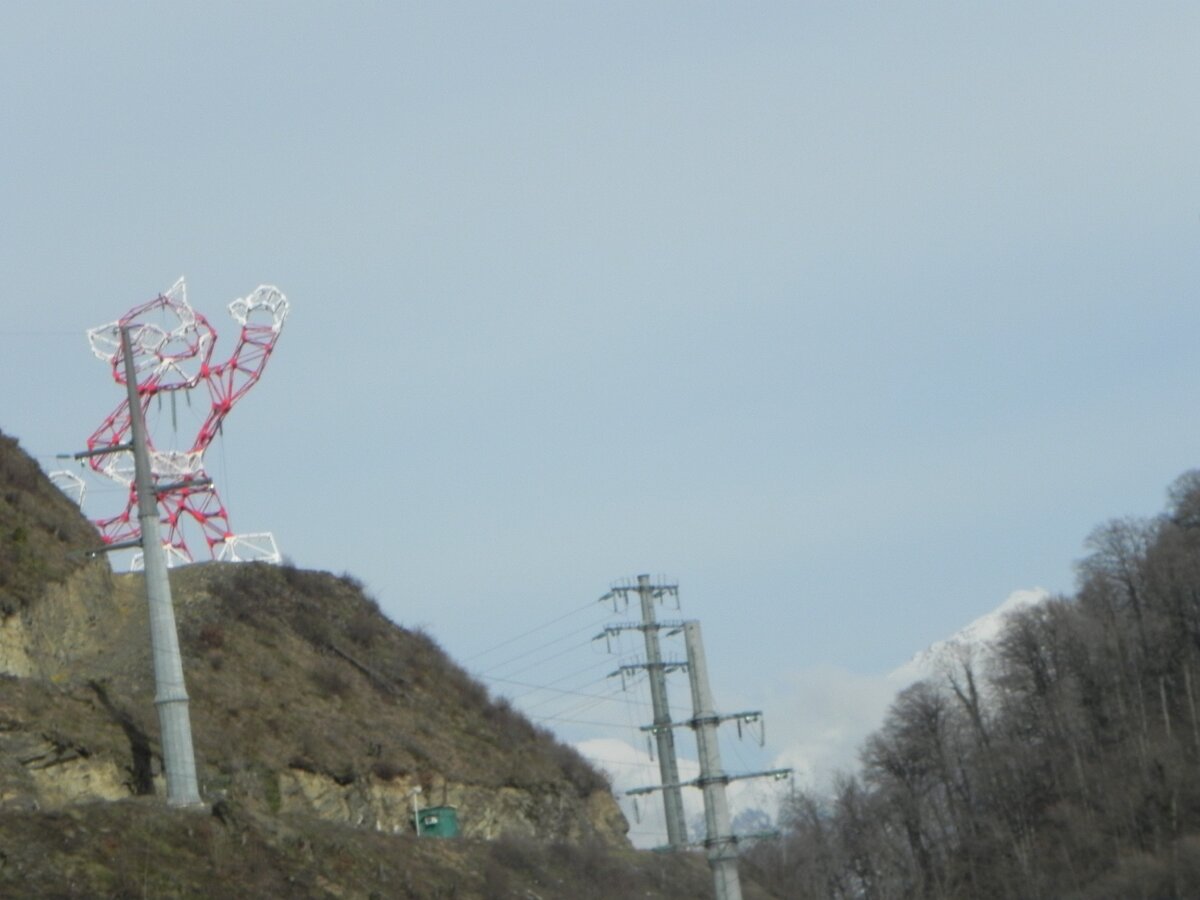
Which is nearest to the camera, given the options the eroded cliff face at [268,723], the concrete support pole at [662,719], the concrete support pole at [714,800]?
the eroded cliff face at [268,723]

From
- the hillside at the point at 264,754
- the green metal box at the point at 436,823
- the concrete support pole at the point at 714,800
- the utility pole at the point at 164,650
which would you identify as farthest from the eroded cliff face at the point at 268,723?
the concrete support pole at the point at 714,800

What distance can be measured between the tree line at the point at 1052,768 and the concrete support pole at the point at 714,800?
3531 cm

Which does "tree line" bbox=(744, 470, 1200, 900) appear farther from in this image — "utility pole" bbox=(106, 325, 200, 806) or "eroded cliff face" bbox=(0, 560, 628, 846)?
"utility pole" bbox=(106, 325, 200, 806)

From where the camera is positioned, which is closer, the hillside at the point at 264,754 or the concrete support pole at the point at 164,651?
the hillside at the point at 264,754

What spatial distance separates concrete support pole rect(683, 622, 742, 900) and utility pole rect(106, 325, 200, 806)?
13.1 meters

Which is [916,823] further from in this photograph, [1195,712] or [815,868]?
[1195,712]

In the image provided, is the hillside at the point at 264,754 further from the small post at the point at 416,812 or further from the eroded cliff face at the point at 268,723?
the small post at the point at 416,812

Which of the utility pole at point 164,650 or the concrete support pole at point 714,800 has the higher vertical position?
the utility pole at point 164,650

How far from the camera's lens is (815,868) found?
315 ft

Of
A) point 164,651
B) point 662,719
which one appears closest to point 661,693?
point 662,719

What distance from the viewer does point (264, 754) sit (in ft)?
153

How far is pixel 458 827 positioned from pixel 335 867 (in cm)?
1210

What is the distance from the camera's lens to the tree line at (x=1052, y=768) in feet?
291

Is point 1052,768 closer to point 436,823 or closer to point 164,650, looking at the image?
point 436,823
